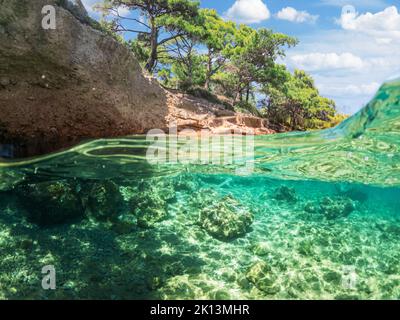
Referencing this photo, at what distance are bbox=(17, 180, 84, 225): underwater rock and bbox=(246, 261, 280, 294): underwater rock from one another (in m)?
5.62

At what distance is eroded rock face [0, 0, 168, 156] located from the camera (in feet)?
26.5

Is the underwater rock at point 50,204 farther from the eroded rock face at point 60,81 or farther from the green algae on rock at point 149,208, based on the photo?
the green algae on rock at point 149,208

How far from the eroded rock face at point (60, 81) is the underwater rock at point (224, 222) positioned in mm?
3304

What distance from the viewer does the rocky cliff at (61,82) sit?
318 inches

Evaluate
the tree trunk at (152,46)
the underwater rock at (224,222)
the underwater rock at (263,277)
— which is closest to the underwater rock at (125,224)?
the underwater rock at (224,222)

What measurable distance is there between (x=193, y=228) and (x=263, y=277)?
9.12 feet

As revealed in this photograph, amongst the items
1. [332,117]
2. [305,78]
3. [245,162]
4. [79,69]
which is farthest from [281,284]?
[305,78]

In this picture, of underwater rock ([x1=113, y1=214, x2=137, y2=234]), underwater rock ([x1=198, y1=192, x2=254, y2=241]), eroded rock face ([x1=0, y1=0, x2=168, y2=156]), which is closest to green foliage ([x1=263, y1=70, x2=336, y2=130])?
underwater rock ([x1=198, y1=192, x2=254, y2=241])

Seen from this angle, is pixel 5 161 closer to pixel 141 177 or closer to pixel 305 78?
pixel 141 177

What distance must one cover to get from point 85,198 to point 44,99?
402 centimetres

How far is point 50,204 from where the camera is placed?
33.9 ft
